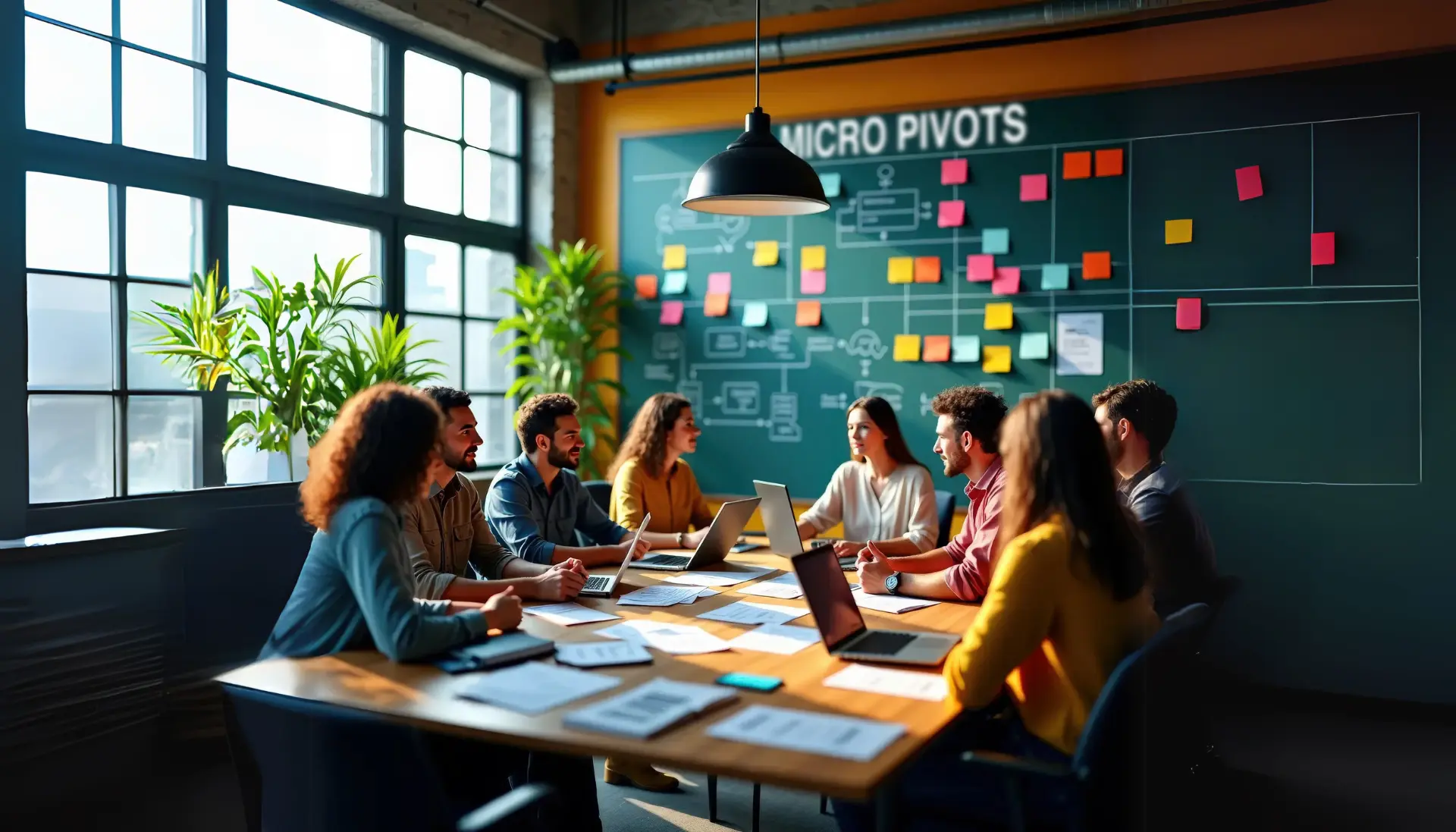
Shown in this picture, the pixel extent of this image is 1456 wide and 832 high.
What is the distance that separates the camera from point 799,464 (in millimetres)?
5328

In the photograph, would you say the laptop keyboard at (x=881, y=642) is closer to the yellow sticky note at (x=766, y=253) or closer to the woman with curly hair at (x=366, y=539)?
the woman with curly hair at (x=366, y=539)

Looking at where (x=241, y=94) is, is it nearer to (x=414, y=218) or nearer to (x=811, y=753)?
(x=414, y=218)

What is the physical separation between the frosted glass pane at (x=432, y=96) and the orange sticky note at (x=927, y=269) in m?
2.37

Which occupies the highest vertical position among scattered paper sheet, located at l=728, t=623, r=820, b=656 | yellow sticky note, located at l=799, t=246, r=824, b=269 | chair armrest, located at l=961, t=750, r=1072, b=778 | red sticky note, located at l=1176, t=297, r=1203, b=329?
yellow sticky note, located at l=799, t=246, r=824, b=269

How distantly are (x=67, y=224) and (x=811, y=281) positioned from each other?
3.10 meters

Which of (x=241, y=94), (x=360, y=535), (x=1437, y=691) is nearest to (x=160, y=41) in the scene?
(x=241, y=94)

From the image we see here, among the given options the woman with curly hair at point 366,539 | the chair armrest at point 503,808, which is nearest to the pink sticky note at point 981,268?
the woman with curly hair at point 366,539

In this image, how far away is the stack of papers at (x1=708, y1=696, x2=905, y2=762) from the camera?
5.59ft

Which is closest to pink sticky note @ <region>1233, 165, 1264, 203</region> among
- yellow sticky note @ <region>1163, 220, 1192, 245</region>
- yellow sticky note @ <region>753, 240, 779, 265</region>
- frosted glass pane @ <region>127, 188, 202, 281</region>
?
yellow sticky note @ <region>1163, 220, 1192, 245</region>

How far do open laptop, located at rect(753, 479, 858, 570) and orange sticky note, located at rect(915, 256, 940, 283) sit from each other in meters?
1.71

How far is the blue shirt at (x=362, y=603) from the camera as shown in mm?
2131

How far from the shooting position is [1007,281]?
4.86m

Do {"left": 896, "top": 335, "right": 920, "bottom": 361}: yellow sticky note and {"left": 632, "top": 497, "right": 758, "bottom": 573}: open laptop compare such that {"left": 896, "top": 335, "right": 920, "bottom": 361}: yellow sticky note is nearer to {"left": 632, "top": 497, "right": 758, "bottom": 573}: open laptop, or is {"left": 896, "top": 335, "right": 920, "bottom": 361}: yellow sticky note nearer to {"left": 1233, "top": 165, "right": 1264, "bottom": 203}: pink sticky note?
{"left": 1233, "top": 165, "right": 1264, "bottom": 203}: pink sticky note

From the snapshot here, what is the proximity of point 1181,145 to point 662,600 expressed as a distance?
3.14 m
